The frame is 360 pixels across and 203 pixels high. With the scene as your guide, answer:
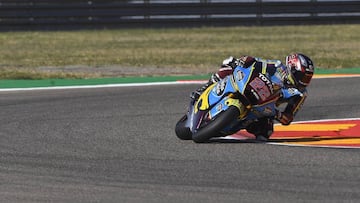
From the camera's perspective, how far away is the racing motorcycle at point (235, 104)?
889 centimetres

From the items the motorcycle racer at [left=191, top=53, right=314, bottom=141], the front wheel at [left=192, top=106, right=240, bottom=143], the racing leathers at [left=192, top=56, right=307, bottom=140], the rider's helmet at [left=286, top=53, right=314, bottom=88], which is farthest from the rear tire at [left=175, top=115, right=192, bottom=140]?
the rider's helmet at [left=286, top=53, right=314, bottom=88]

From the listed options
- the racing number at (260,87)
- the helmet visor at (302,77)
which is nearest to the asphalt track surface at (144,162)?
the racing number at (260,87)

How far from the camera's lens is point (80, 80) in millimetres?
15398

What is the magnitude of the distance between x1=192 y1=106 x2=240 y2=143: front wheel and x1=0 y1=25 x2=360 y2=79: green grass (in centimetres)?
748

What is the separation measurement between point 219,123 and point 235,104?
0.25m

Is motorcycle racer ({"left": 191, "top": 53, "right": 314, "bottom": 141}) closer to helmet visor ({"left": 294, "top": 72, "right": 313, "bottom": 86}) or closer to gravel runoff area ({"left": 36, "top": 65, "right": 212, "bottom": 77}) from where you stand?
helmet visor ({"left": 294, "top": 72, "right": 313, "bottom": 86})

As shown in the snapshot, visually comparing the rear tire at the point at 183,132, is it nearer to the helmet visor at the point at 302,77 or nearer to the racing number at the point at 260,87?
the racing number at the point at 260,87

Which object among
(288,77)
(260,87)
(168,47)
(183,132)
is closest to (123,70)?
(168,47)

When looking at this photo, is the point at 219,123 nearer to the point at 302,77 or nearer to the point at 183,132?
the point at 183,132

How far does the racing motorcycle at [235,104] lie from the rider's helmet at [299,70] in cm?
12

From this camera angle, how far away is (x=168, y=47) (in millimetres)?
21984

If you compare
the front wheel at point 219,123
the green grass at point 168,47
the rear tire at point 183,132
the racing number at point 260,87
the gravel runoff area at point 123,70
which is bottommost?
the green grass at point 168,47

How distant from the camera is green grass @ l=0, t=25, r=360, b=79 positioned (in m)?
18.2

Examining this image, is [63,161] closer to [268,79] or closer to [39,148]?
[39,148]
